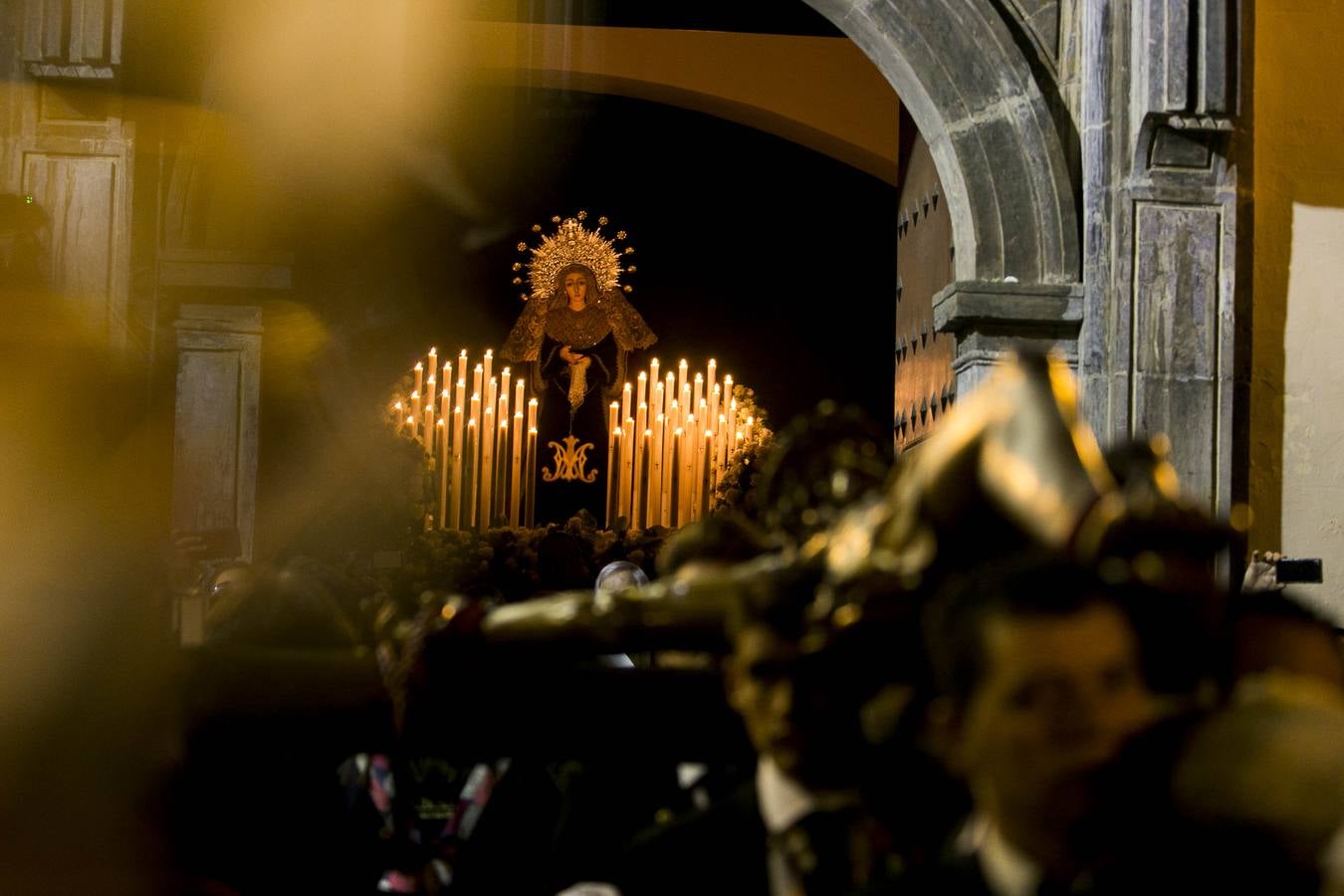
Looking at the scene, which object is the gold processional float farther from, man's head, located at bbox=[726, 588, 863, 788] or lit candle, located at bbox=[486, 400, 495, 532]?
man's head, located at bbox=[726, 588, 863, 788]

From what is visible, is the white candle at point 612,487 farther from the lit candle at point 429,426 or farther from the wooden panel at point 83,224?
the wooden panel at point 83,224

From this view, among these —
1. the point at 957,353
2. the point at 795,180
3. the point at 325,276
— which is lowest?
the point at 957,353

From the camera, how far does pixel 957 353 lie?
20.1ft

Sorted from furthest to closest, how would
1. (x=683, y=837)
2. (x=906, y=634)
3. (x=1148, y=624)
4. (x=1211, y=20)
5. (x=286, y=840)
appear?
(x=1211, y=20) < (x=286, y=840) < (x=683, y=837) < (x=906, y=634) < (x=1148, y=624)

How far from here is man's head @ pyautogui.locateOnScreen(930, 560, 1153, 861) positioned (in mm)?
1055

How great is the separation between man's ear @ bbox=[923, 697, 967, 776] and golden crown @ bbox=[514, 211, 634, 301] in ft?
35.8

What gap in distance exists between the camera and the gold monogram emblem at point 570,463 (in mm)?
11562

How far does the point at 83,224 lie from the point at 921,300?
11.0 feet

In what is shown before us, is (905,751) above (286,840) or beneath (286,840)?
above

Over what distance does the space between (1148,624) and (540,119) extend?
37.8 ft

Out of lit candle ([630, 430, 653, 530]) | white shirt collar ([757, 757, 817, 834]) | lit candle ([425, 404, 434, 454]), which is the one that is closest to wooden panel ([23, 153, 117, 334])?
lit candle ([425, 404, 434, 454])

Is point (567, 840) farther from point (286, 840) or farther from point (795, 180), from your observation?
point (795, 180)

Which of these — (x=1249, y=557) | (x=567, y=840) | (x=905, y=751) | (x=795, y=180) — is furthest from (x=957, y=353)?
(x=795, y=180)

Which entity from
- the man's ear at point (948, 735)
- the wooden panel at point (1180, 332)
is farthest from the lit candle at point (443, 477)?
the man's ear at point (948, 735)
